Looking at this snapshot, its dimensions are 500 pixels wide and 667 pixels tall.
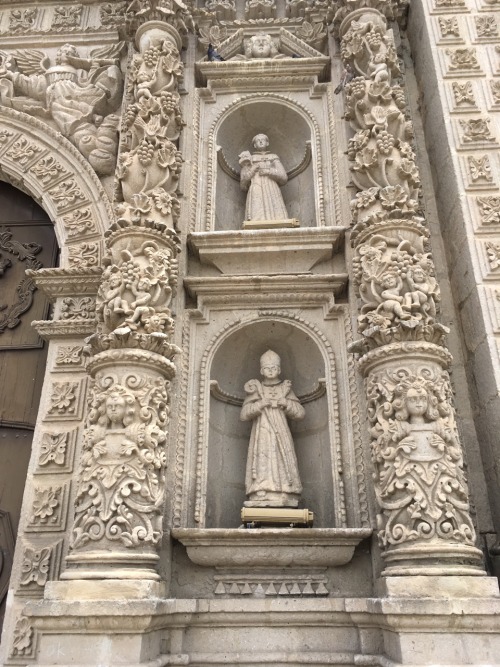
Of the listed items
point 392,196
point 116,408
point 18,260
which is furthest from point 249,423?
point 18,260

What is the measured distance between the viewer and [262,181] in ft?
21.1

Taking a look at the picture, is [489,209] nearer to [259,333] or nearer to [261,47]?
[259,333]

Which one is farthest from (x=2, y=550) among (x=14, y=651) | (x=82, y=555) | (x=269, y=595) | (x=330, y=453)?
(x=330, y=453)

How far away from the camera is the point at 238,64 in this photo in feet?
22.1

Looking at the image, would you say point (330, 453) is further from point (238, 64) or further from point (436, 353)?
point (238, 64)

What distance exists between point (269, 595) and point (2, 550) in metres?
2.42

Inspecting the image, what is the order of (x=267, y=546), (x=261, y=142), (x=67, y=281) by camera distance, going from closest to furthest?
(x=267, y=546) < (x=67, y=281) < (x=261, y=142)

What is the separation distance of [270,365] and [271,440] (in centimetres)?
71

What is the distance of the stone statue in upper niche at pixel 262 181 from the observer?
6.18m

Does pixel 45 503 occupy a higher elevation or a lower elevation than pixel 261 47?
lower

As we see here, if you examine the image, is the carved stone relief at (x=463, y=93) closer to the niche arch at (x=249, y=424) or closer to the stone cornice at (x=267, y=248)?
the stone cornice at (x=267, y=248)

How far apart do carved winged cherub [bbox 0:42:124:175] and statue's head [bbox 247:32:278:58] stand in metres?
1.60

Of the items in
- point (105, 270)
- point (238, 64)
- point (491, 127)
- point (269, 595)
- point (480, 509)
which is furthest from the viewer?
point (238, 64)

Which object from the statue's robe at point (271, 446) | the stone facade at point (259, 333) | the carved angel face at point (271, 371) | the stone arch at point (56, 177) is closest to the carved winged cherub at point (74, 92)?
the stone facade at point (259, 333)
